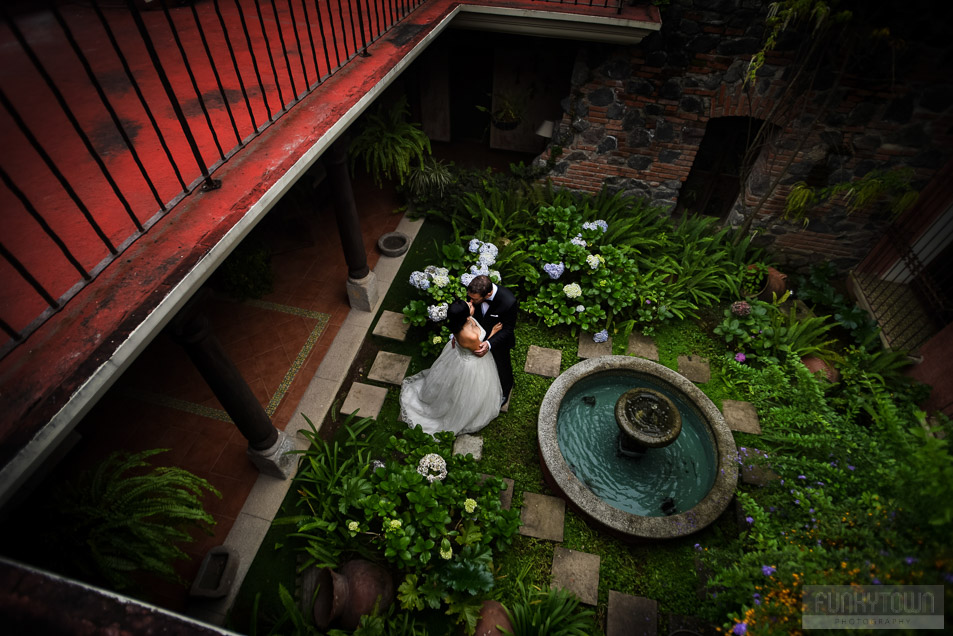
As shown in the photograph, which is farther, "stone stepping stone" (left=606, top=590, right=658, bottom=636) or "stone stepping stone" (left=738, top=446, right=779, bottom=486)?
"stone stepping stone" (left=738, top=446, right=779, bottom=486)

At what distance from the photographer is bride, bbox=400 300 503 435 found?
4285mm

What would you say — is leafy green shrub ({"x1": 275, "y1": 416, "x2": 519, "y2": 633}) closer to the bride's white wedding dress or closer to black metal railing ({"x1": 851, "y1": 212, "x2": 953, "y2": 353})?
the bride's white wedding dress

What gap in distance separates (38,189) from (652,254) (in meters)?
6.87

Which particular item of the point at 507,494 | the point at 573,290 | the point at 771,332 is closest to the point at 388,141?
the point at 573,290

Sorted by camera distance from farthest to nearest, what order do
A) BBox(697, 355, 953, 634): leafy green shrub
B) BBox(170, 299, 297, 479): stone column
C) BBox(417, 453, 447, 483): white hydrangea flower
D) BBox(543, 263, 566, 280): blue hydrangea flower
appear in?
BBox(543, 263, 566, 280): blue hydrangea flower
BBox(417, 453, 447, 483): white hydrangea flower
BBox(170, 299, 297, 479): stone column
BBox(697, 355, 953, 634): leafy green shrub

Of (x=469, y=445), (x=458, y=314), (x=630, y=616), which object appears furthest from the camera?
(x=469, y=445)

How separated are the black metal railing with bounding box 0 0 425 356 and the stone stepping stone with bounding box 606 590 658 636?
4712 mm

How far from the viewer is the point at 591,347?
19.7ft

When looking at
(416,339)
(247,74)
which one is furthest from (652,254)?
(247,74)

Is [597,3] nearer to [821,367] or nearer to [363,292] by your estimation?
[363,292]

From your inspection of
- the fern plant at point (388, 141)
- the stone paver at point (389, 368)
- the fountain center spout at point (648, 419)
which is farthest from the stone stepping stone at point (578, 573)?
the fern plant at point (388, 141)

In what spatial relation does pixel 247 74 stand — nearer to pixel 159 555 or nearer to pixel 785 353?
pixel 159 555

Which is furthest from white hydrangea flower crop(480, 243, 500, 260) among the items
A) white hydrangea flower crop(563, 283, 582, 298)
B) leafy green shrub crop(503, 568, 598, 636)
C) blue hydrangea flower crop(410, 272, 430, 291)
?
leafy green shrub crop(503, 568, 598, 636)

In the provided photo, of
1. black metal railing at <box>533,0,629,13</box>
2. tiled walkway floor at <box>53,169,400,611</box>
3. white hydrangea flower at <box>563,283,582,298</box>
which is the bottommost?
tiled walkway floor at <box>53,169,400,611</box>
